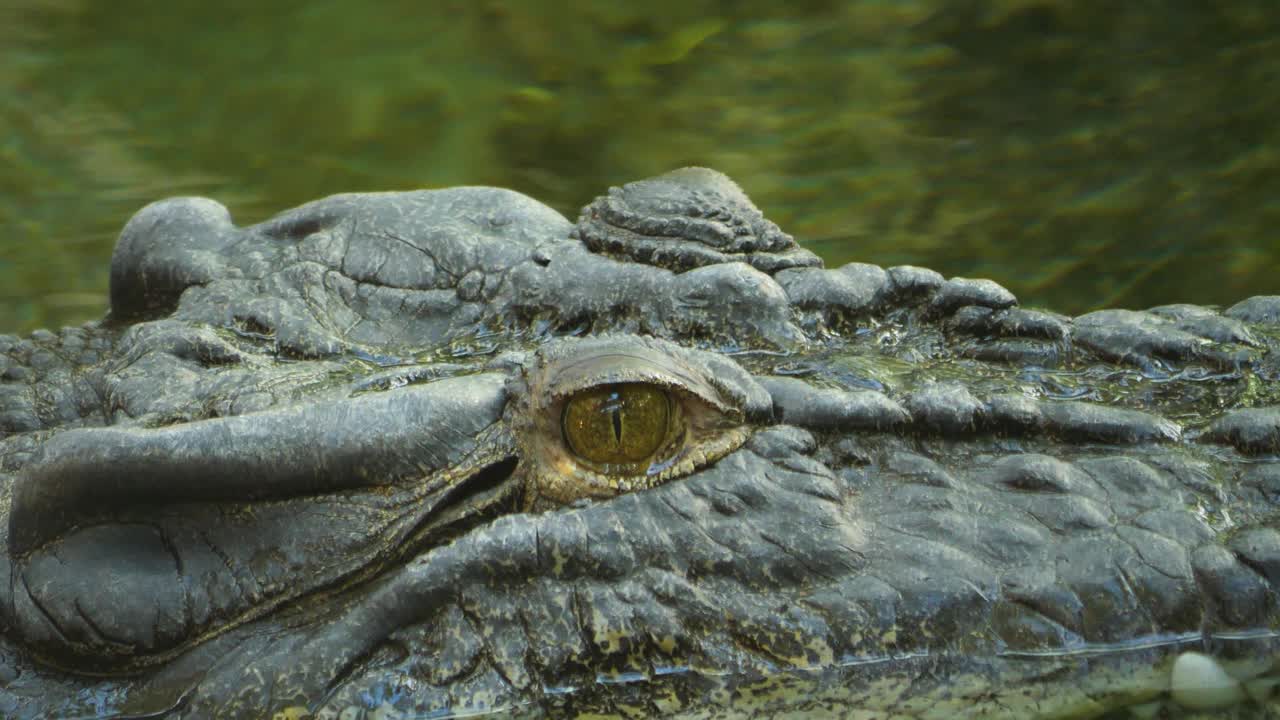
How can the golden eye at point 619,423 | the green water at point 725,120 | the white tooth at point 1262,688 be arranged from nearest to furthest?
the white tooth at point 1262,688 → the golden eye at point 619,423 → the green water at point 725,120

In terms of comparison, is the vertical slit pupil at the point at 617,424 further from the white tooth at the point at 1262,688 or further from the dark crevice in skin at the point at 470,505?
the white tooth at the point at 1262,688

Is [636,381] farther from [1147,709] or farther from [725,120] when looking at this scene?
[725,120]

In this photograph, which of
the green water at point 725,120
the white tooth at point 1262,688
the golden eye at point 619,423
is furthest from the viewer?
the green water at point 725,120

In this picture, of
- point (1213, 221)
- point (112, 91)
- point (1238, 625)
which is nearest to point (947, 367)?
point (1238, 625)

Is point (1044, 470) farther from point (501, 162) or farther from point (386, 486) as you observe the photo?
point (501, 162)

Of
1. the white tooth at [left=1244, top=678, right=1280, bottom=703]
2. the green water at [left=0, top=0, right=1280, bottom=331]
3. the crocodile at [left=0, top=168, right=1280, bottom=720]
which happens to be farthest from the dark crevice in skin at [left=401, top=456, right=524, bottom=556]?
the green water at [left=0, top=0, right=1280, bottom=331]

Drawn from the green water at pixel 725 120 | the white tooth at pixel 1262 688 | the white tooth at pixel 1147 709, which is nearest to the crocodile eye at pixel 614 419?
the white tooth at pixel 1147 709
